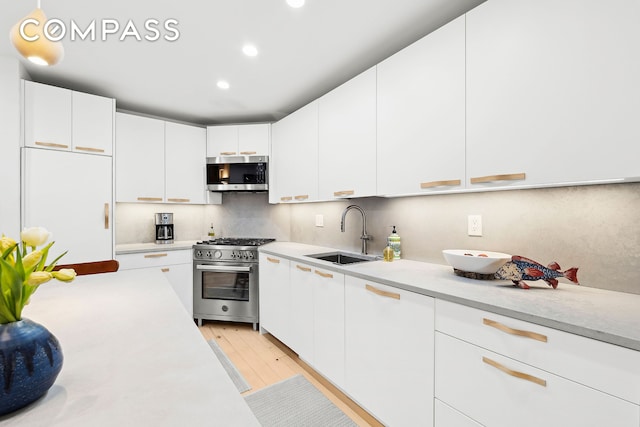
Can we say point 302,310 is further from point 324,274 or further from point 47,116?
point 47,116

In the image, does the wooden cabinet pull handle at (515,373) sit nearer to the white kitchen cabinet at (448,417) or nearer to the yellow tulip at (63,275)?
the white kitchen cabinet at (448,417)

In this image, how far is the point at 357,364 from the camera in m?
1.70

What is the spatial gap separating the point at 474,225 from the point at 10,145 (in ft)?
11.2

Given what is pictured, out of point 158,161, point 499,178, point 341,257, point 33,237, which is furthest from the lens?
point 158,161

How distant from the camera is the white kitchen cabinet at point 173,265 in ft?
9.06

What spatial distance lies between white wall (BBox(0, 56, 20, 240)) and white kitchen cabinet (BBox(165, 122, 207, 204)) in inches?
45.7

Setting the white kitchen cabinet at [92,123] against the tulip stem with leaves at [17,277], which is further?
the white kitchen cabinet at [92,123]

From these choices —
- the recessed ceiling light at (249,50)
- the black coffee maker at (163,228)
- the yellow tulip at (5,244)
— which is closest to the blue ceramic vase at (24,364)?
the yellow tulip at (5,244)

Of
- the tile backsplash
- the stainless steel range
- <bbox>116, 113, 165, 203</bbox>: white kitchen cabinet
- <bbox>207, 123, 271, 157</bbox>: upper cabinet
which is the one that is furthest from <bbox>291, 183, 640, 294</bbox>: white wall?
<bbox>116, 113, 165, 203</bbox>: white kitchen cabinet

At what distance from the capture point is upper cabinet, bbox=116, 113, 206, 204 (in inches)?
115

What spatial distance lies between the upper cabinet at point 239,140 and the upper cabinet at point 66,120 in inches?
38.9

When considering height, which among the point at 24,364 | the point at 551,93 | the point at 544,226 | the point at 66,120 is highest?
the point at 66,120

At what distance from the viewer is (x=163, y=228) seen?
10.8ft

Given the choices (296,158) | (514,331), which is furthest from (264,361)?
(514,331)
